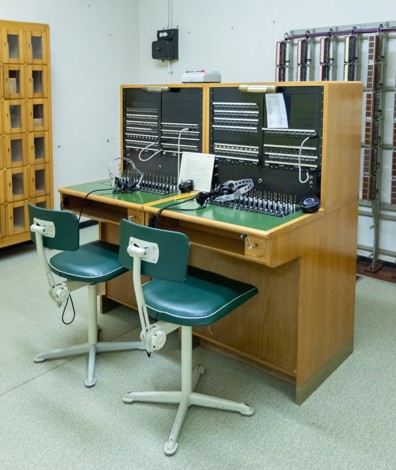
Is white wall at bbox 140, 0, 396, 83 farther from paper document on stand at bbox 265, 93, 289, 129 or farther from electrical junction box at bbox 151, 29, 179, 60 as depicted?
paper document on stand at bbox 265, 93, 289, 129

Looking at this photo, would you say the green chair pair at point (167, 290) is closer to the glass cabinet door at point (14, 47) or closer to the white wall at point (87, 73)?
the glass cabinet door at point (14, 47)

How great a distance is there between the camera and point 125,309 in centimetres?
362

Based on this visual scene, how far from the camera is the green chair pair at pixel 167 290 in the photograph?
210 centimetres

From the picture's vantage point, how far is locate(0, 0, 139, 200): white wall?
16.8 feet

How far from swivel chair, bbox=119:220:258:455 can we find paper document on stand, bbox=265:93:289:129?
812 mm

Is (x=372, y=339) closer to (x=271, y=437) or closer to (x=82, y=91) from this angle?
(x=271, y=437)

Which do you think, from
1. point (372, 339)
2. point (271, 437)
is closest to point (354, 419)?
point (271, 437)

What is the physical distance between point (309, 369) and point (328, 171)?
0.95 m

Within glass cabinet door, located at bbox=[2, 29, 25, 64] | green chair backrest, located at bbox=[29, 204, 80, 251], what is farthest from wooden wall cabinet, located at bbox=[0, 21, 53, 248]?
green chair backrest, located at bbox=[29, 204, 80, 251]

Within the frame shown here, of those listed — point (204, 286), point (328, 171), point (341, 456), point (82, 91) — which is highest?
point (82, 91)

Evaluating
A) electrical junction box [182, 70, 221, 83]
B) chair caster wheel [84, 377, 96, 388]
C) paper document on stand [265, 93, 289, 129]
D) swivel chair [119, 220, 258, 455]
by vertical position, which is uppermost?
electrical junction box [182, 70, 221, 83]

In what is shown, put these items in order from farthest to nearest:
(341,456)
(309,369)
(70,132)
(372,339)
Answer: (70,132) → (372,339) → (309,369) → (341,456)

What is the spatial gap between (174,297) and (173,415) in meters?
0.57

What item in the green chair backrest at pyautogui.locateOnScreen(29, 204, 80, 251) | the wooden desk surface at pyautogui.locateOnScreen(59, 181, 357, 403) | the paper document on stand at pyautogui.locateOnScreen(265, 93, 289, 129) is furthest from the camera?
the paper document on stand at pyautogui.locateOnScreen(265, 93, 289, 129)
